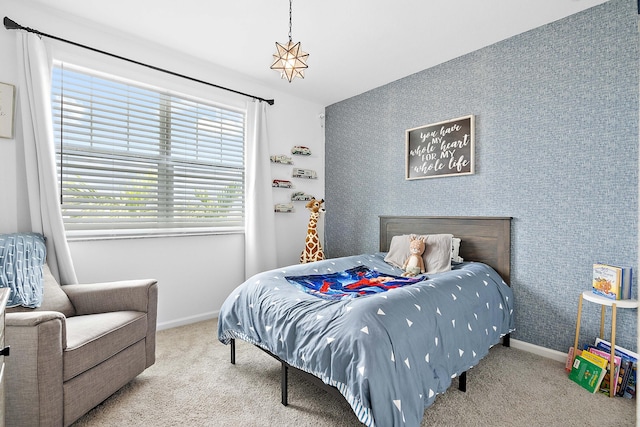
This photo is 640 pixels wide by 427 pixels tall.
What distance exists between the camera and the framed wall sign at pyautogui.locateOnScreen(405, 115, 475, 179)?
2814 mm

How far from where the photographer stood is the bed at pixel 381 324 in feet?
4.41

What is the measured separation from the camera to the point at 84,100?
2.52 m

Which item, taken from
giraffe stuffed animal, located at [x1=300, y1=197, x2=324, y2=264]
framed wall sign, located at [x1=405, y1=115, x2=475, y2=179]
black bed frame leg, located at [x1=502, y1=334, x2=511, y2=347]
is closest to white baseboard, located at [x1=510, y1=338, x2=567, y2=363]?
black bed frame leg, located at [x1=502, y1=334, x2=511, y2=347]

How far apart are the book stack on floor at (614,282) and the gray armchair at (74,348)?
9.36 feet

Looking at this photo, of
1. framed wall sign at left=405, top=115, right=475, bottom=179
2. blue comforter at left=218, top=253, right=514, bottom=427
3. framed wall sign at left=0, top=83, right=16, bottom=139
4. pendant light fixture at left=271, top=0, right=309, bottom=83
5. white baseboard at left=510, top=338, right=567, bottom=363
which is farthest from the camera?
framed wall sign at left=405, top=115, right=475, bottom=179

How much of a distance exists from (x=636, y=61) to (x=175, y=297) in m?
3.93

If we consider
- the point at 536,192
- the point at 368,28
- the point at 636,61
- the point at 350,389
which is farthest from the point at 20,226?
the point at 636,61

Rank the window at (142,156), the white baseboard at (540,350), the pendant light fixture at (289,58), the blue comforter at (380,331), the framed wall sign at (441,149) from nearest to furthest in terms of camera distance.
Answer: the blue comforter at (380,331) → the pendant light fixture at (289,58) → the white baseboard at (540,350) → the window at (142,156) → the framed wall sign at (441,149)

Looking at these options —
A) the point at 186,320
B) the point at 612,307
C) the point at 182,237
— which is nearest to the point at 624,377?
the point at 612,307

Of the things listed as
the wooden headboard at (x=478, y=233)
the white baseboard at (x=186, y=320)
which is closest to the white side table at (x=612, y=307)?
the wooden headboard at (x=478, y=233)

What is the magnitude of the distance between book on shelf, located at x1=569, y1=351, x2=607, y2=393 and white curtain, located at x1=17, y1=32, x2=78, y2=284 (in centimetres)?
343

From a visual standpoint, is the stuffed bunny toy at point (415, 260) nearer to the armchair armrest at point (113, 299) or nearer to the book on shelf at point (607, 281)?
the book on shelf at point (607, 281)

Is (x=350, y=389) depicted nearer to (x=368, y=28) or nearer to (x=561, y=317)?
(x=561, y=317)

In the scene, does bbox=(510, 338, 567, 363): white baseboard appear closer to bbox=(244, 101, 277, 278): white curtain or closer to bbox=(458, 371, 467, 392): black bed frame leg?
bbox=(458, 371, 467, 392): black bed frame leg
